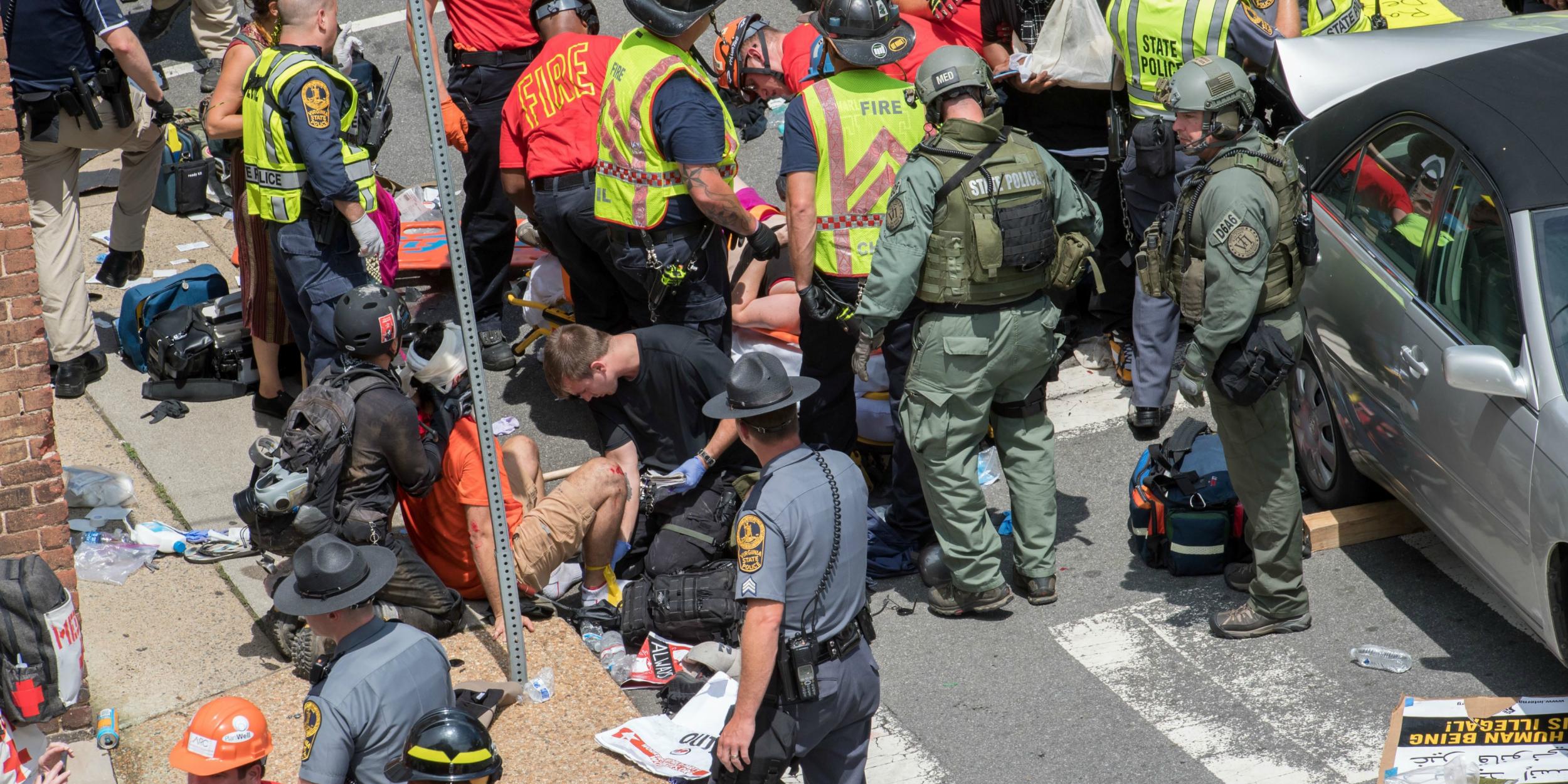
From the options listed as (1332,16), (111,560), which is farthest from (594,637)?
(1332,16)

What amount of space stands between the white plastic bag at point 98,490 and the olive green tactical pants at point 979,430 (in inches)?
138

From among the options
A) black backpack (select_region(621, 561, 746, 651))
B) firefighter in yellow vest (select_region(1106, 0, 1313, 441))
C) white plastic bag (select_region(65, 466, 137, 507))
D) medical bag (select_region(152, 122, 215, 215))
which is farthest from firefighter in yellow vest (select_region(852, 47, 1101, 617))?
medical bag (select_region(152, 122, 215, 215))

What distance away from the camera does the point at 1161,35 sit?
6.81 metres

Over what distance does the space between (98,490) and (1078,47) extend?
5013 millimetres

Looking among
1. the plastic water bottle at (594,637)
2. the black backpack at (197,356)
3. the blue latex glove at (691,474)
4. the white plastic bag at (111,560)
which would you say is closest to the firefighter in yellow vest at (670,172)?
the blue latex glove at (691,474)

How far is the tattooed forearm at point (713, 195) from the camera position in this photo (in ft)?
20.9

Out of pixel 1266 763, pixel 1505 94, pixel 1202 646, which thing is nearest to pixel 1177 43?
pixel 1505 94

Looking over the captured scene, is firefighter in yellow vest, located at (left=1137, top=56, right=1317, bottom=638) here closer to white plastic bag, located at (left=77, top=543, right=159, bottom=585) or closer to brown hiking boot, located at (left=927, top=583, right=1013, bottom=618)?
brown hiking boot, located at (left=927, top=583, right=1013, bottom=618)

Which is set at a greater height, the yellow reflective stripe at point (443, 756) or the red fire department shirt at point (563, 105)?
the red fire department shirt at point (563, 105)

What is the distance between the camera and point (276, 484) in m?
5.32

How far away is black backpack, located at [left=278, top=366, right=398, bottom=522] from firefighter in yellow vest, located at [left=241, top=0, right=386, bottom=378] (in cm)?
95

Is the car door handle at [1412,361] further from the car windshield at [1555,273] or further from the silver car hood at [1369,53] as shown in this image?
Answer: the silver car hood at [1369,53]

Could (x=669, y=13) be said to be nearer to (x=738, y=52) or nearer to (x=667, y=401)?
(x=738, y=52)

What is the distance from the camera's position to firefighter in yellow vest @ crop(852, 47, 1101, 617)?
5.47 m
